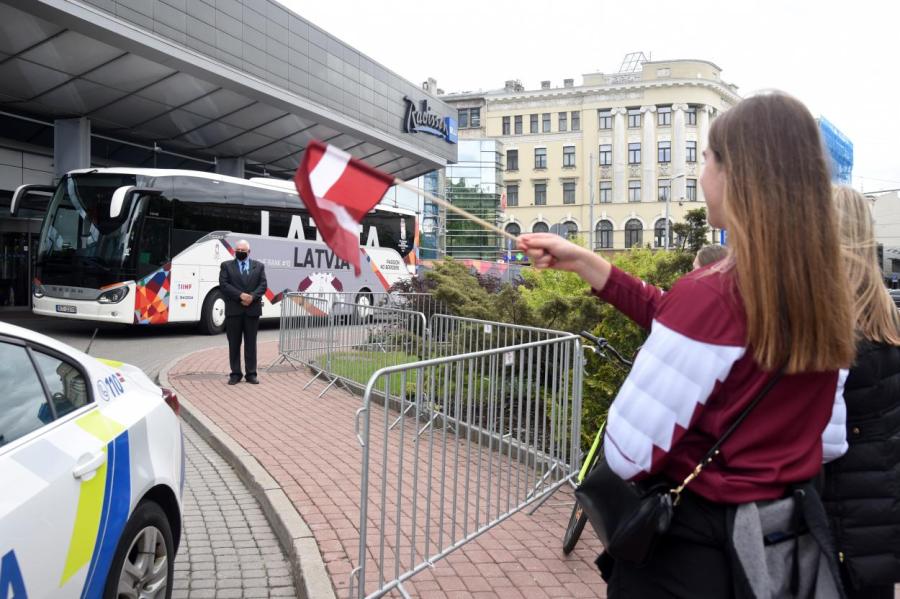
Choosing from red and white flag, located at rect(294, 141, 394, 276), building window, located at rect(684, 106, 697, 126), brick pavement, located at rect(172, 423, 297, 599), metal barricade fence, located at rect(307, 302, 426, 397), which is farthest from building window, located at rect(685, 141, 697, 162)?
red and white flag, located at rect(294, 141, 394, 276)

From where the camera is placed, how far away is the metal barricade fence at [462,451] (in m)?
3.88

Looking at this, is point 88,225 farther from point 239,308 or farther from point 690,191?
point 690,191

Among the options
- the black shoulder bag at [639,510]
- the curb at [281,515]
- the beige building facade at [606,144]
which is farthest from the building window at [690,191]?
the black shoulder bag at [639,510]

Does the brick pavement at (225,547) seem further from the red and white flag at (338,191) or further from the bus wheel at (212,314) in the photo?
the bus wheel at (212,314)

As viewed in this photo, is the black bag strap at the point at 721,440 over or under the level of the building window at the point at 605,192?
under

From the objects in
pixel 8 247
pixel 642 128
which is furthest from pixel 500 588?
pixel 642 128

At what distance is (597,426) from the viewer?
611cm

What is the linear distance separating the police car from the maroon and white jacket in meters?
1.89

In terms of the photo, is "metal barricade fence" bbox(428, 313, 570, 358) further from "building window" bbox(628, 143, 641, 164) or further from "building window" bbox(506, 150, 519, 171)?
"building window" bbox(506, 150, 519, 171)

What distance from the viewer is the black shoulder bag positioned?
5.55ft

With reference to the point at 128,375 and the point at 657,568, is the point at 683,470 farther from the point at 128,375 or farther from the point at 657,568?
the point at 128,375

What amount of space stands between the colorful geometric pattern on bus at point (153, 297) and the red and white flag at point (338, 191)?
46.4 ft

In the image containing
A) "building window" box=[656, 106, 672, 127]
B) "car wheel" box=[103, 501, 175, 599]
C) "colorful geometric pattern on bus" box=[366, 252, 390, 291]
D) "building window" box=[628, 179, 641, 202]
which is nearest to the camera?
"car wheel" box=[103, 501, 175, 599]

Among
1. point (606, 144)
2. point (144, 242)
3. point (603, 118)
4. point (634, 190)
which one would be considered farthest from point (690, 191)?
point (144, 242)
